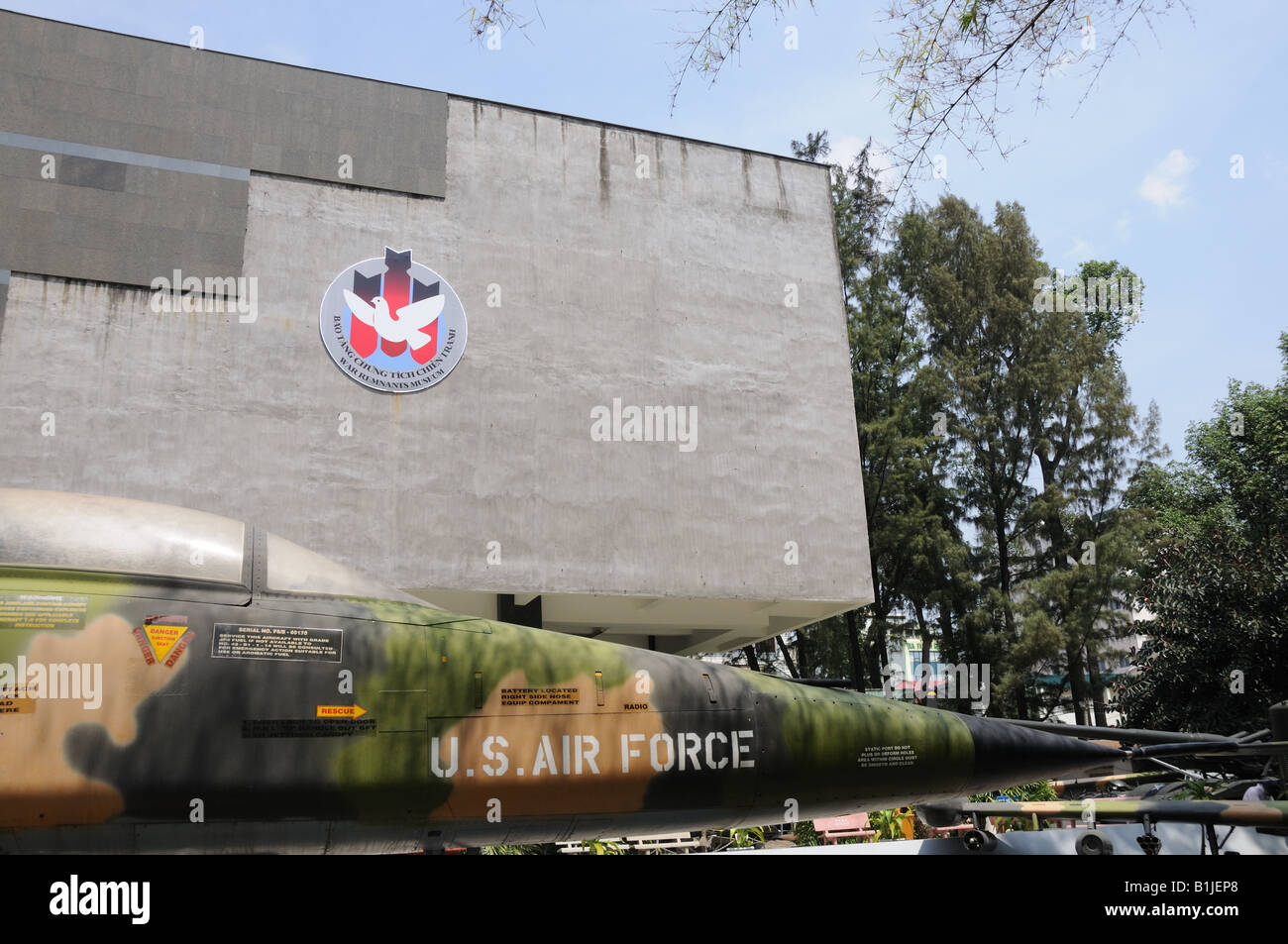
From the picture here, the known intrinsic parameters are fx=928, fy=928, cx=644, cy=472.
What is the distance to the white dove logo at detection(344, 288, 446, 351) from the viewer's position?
18.3m

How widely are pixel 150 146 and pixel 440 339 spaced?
6.58 metres

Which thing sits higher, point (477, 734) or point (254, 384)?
point (254, 384)

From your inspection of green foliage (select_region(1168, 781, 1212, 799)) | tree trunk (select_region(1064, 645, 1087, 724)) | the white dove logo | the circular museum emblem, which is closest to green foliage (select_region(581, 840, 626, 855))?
green foliage (select_region(1168, 781, 1212, 799))

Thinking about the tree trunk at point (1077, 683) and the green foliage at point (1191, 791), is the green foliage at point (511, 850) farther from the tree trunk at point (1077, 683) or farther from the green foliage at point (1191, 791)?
the tree trunk at point (1077, 683)

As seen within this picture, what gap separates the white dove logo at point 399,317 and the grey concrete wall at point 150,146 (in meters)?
2.46

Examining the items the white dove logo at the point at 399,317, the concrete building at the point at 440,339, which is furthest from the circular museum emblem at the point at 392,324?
the concrete building at the point at 440,339

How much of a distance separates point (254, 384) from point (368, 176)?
509 centimetres

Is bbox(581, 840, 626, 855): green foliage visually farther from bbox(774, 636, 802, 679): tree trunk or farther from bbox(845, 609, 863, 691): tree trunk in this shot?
bbox(774, 636, 802, 679): tree trunk

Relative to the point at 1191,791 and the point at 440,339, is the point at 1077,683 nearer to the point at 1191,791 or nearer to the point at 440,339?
the point at 1191,791

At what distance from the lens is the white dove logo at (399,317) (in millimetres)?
18344
